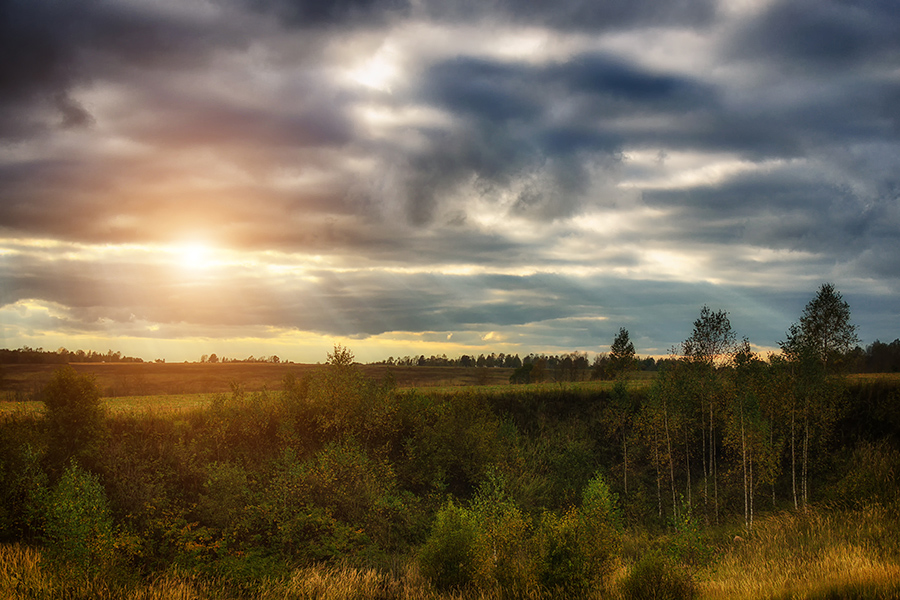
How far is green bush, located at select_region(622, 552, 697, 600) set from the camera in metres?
18.0

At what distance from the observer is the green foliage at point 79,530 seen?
86.6 feet

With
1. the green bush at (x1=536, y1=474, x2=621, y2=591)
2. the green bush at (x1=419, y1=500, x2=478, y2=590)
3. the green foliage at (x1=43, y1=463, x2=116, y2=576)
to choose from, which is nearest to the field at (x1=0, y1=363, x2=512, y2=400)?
the green foliage at (x1=43, y1=463, x2=116, y2=576)

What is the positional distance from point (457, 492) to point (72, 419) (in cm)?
2903

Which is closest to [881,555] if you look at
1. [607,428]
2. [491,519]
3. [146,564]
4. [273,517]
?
[491,519]

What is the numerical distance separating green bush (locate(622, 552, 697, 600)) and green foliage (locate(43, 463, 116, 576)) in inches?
911

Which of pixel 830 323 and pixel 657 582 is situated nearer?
pixel 657 582

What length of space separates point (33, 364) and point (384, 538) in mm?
100254

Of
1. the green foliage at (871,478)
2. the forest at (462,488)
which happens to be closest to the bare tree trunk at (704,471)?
the forest at (462,488)

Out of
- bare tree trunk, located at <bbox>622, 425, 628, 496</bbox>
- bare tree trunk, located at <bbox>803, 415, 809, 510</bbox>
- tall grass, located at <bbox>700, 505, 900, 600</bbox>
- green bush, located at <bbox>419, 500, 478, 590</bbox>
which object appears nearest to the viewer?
tall grass, located at <bbox>700, 505, 900, 600</bbox>

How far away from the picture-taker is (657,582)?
18469 millimetres

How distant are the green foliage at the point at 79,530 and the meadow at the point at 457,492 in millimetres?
135

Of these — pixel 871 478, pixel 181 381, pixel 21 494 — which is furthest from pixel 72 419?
pixel 181 381

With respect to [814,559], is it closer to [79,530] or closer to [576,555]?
[576,555]

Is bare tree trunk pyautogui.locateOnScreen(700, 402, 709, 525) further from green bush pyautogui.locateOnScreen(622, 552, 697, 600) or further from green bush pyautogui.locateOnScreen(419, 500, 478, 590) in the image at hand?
green bush pyautogui.locateOnScreen(622, 552, 697, 600)
